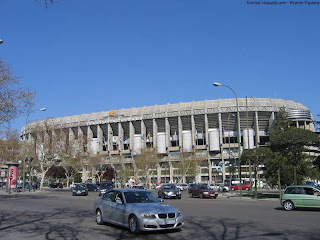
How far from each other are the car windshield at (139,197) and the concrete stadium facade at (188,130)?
7718 cm

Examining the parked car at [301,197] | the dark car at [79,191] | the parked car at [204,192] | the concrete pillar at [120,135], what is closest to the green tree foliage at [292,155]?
the parked car at [204,192]

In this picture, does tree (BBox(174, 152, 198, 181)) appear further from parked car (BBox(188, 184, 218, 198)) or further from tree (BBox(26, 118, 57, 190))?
parked car (BBox(188, 184, 218, 198))

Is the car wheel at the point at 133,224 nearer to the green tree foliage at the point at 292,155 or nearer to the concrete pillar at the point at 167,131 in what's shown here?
the green tree foliage at the point at 292,155

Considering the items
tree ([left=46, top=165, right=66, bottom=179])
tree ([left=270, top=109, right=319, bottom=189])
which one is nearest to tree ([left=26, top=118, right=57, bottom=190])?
tree ([left=46, top=165, right=66, bottom=179])

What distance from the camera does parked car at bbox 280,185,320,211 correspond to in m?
17.3

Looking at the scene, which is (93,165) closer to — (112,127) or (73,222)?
(112,127)

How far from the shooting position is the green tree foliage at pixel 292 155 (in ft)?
88.5

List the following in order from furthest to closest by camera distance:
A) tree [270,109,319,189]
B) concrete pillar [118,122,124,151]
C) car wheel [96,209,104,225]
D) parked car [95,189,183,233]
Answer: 1. concrete pillar [118,122,124,151]
2. tree [270,109,319,189]
3. car wheel [96,209,104,225]
4. parked car [95,189,183,233]

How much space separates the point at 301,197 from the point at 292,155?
11.7 m

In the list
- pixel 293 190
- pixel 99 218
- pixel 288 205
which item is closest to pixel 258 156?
pixel 293 190

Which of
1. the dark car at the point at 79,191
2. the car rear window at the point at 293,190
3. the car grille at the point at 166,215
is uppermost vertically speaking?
the car rear window at the point at 293,190

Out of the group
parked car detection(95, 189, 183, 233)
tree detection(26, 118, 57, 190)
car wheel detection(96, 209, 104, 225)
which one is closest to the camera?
parked car detection(95, 189, 183, 233)

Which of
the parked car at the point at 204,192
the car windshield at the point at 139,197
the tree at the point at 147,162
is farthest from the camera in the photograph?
the tree at the point at 147,162

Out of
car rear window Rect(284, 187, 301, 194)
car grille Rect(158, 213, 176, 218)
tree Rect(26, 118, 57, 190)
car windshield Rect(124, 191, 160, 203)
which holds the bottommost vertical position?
car grille Rect(158, 213, 176, 218)
